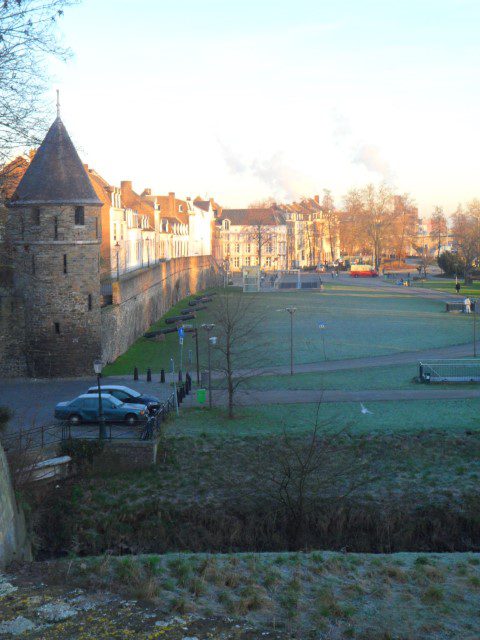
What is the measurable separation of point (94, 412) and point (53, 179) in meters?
10.7

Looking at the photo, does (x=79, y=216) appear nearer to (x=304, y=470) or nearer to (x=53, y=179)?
(x=53, y=179)

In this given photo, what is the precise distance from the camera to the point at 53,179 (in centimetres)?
3028

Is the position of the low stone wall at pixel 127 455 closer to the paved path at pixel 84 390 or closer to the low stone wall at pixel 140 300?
the paved path at pixel 84 390

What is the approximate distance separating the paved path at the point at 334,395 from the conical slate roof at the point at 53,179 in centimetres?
920

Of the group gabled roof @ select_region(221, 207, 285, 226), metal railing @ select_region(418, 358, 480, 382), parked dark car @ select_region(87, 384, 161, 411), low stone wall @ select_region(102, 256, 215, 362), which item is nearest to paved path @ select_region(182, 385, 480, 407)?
metal railing @ select_region(418, 358, 480, 382)

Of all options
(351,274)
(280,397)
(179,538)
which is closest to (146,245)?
(351,274)

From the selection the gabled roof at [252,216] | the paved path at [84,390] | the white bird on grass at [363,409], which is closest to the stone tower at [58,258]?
the paved path at [84,390]

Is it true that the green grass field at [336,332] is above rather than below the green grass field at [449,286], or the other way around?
below

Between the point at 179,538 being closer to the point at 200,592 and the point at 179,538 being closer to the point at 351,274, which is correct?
the point at 200,592

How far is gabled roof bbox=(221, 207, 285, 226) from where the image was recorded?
440 feet

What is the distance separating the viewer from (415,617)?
12016mm

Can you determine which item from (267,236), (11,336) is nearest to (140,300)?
(11,336)

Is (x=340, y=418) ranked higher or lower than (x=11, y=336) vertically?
lower

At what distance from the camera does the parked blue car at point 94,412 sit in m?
24.0
